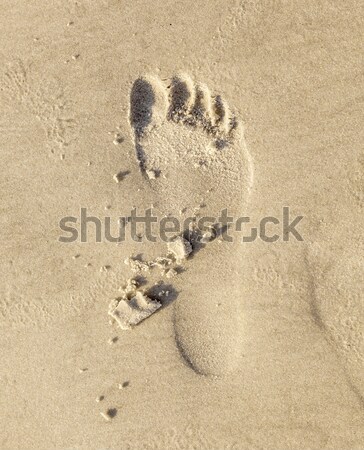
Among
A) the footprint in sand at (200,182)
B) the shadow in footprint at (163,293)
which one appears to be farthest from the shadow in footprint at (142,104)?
the shadow in footprint at (163,293)

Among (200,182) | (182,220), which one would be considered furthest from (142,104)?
(182,220)

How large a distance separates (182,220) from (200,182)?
0.89 feet

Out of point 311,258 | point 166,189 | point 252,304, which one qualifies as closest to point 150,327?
point 252,304

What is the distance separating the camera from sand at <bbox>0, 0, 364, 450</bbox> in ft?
9.46

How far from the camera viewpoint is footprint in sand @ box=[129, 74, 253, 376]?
289 cm

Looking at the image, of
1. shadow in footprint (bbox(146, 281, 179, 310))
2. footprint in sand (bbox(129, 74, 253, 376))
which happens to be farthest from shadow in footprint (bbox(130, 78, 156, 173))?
shadow in footprint (bbox(146, 281, 179, 310))

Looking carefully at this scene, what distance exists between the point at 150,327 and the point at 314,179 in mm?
1428

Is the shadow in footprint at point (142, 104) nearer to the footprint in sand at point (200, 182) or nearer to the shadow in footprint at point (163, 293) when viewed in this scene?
the footprint in sand at point (200, 182)

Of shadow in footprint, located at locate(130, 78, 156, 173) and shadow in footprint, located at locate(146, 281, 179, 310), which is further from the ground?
shadow in footprint, located at locate(130, 78, 156, 173)

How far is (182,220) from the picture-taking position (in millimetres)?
2951

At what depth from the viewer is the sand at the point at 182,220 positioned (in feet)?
9.46

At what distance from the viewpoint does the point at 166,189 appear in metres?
2.94

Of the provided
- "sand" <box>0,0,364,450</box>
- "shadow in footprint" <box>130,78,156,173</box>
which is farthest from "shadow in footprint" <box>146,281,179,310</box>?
"shadow in footprint" <box>130,78,156,173</box>

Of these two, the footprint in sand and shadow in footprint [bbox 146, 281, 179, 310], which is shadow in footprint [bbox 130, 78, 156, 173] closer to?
the footprint in sand
